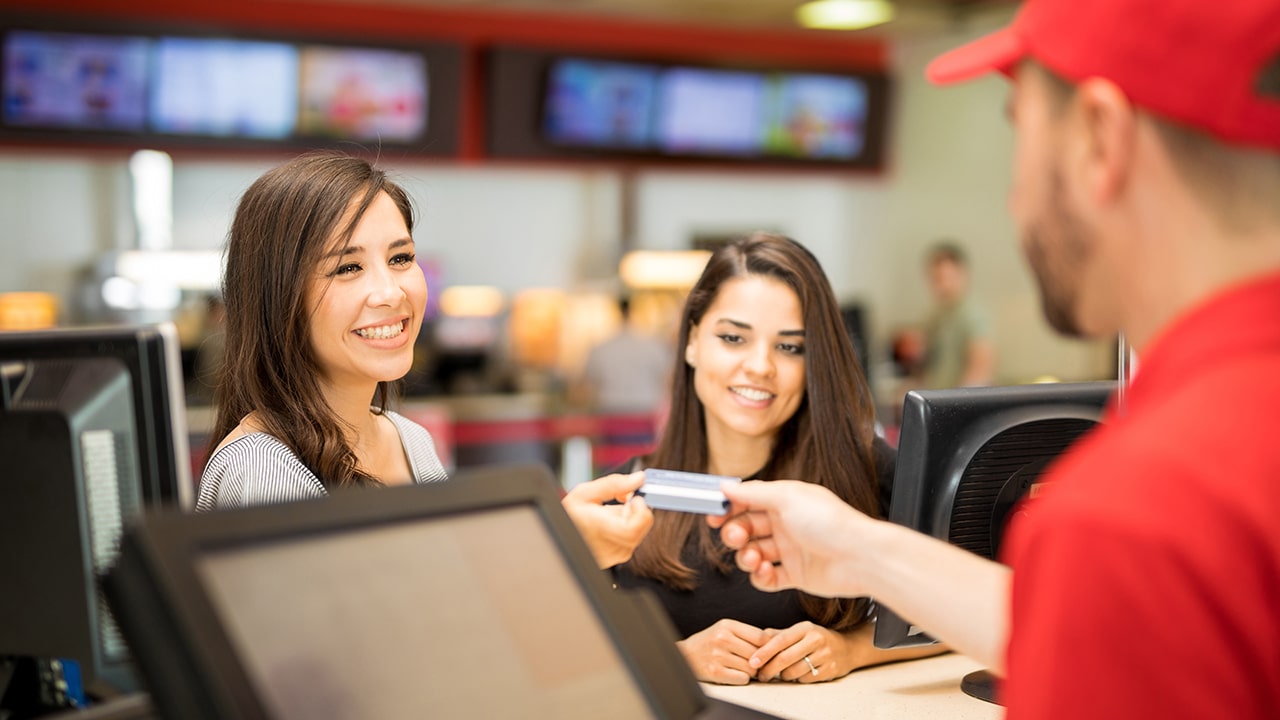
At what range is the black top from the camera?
2.26 meters

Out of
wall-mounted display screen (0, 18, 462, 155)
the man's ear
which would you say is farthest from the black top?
wall-mounted display screen (0, 18, 462, 155)

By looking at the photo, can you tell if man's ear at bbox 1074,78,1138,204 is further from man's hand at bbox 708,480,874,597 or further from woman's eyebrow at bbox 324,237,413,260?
woman's eyebrow at bbox 324,237,413,260

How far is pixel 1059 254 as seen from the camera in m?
0.86

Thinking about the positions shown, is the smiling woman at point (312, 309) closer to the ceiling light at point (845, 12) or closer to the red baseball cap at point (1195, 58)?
the red baseball cap at point (1195, 58)

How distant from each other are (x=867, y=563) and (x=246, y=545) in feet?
2.18

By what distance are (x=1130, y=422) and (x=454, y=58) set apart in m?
6.01

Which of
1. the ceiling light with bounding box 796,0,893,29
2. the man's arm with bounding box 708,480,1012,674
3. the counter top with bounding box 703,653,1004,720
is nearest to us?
the man's arm with bounding box 708,480,1012,674

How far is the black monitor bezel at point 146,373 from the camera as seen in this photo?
1459 mm

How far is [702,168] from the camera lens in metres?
7.13

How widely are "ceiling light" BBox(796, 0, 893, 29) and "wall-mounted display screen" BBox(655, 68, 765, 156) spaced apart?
1.61 feet

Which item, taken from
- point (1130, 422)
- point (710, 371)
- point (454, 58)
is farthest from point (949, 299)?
point (1130, 422)

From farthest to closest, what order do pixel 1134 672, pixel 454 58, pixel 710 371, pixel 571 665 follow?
pixel 454 58 < pixel 710 371 < pixel 571 665 < pixel 1134 672

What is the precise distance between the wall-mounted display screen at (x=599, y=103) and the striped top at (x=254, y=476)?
5.00 meters

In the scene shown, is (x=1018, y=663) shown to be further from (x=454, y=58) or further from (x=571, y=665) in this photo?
(x=454, y=58)
